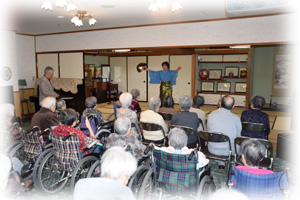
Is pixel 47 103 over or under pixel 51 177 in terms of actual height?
over

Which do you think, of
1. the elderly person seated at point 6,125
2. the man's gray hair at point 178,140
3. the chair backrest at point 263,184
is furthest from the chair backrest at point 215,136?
the elderly person seated at point 6,125

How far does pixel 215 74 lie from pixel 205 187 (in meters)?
7.56

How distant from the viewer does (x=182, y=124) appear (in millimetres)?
3086

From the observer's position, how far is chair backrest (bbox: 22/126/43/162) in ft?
8.91

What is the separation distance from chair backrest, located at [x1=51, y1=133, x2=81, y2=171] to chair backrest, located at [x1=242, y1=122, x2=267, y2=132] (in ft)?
6.67

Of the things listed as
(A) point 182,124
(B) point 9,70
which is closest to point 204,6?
(A) point 182,124

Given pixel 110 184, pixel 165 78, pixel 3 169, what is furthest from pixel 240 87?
pixel 3 169

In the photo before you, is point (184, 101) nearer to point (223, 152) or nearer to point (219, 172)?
point (223, 152)

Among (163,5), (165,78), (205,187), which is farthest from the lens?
(165,78)

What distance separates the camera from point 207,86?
931 cm

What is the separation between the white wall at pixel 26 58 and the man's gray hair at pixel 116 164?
6.77 metres

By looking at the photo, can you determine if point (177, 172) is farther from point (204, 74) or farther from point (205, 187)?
point (204, 74)

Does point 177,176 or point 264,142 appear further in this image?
point 264,142

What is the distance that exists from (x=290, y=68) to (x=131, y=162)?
28.2 feet
